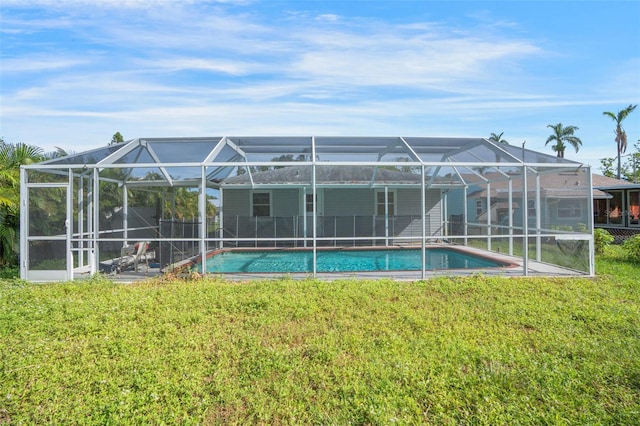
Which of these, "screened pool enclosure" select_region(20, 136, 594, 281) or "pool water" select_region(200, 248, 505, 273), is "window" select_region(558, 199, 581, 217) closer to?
"screened pool enclosure" select_region(20, 136, 594, 281)

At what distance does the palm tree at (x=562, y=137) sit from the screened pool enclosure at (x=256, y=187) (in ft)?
94.7

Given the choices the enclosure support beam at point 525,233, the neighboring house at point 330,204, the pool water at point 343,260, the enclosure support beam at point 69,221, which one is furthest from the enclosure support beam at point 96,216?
the enclosure support beam at point 525,233

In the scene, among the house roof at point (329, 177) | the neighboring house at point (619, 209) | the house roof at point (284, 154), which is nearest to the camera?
the house roof at point (284, 154)

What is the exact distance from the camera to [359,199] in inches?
683

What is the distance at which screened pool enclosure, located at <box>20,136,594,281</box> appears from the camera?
817 centimetres

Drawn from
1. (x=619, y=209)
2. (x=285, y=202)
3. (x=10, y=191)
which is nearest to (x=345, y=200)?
(x=285, y=202)

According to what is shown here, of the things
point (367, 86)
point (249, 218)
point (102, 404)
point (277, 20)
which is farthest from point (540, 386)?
point (249, 218)

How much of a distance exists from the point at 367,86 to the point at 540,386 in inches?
444

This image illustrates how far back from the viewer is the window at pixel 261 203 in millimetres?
17250

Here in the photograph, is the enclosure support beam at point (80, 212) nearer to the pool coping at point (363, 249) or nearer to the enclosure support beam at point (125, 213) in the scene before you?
the enclosure support beam at point (125, 213)

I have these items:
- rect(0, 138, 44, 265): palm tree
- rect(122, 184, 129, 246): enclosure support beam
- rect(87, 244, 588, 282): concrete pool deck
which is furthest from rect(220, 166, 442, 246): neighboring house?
rect(0, 138, 44, 265): palm tree

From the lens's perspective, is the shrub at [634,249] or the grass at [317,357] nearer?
the grass at [317,357]

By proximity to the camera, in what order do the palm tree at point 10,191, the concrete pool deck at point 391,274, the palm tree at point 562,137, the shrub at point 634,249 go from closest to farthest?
the concrete pool deck at point 391,274 < the palm tree at point 10,191 < the shrub at point 634,249 < the palm tree at point 562,137

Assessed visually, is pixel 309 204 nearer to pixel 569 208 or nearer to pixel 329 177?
pixel 329 177
